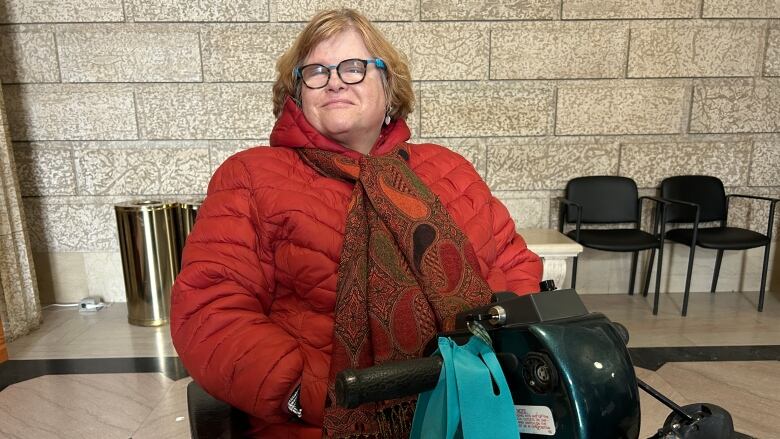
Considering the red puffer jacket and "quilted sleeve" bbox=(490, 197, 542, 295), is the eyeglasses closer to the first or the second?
the red puffer jacket

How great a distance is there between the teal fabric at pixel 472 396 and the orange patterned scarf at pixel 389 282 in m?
0.26

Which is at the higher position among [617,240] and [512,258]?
[512,258]

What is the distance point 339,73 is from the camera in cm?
118

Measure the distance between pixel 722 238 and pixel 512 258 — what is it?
2.42m

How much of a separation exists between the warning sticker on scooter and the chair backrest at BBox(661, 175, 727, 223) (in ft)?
10.4

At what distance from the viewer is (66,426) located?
198cm

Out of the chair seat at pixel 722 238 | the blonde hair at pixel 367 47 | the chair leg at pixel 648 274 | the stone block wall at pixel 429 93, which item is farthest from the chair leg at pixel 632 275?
the blonde hair at pixel 367 47

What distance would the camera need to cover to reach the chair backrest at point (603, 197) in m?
3.21

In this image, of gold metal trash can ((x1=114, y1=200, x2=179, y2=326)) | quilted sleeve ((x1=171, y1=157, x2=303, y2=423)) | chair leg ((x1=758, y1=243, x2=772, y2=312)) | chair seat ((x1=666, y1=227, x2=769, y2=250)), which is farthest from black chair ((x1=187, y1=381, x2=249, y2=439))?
chair leg ((x1=758, y1=243, x2=772, y2=312))

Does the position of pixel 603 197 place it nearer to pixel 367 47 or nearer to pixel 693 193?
pixel 693 193

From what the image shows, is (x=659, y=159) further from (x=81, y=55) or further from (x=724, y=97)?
(x=81, y=55)

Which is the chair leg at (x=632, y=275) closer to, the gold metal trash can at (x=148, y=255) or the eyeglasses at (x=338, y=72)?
the eyeglasses at (x=338, y=72)

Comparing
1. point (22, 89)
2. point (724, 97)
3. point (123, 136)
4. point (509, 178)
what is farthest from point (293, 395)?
point (724, 97)

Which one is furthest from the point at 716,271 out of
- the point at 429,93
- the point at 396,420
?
the point at 396,420
